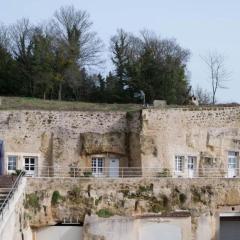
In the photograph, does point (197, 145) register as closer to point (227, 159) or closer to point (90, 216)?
point (227, 159)

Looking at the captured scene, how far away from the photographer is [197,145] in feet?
128

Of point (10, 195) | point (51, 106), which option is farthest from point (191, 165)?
point (10, 195)

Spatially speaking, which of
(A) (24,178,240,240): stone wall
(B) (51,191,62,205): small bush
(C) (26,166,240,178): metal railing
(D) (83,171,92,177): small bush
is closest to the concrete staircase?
(A) (24,178,240,240): stone wall

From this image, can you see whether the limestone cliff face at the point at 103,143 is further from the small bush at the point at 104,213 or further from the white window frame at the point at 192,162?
the small bush at the point at 104,213

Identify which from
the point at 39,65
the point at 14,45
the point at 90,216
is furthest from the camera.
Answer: the point at 14,45

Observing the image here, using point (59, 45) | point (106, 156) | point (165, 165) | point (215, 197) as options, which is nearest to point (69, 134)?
point (106, 156)

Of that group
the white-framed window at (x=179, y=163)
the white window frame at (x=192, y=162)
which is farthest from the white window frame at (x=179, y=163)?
the white window frame at (x=192, y=162)

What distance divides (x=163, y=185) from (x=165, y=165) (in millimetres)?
3392

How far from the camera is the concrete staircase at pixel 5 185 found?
1152 inches

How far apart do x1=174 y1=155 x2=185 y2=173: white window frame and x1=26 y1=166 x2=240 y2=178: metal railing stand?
0.12m

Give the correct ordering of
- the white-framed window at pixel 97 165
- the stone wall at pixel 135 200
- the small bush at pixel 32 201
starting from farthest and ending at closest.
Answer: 1. the white-framed window at pixel 97 165
2. the stone wall at pixel 135 200
3. the small bush at pixel 32 201

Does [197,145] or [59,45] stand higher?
[59,45]

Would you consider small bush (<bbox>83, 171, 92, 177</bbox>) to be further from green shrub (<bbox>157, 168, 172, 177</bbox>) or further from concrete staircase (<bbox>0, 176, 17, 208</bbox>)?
concrete staircase (<bbox>0, 176, 17, 208</bbox>)

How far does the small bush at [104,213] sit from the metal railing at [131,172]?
113 inches
